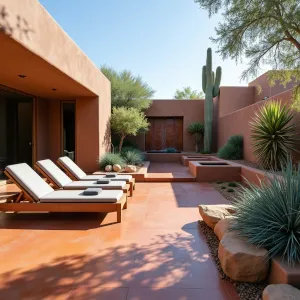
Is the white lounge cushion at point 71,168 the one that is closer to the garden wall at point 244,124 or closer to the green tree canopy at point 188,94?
the garden wall at point 244,124

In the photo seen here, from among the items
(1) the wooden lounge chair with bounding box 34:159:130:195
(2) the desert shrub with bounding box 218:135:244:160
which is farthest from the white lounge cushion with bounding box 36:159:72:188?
(2) the desert shrub with bounding box 218:135:244:160

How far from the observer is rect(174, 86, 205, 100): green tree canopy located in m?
43.3

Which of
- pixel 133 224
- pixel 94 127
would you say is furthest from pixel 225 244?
pixel 94 127

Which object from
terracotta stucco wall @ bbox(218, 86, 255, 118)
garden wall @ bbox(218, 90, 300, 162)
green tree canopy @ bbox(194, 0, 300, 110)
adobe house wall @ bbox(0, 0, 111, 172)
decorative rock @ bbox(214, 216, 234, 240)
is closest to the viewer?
decorative rock @ bbox(214, 216, 234, 240)

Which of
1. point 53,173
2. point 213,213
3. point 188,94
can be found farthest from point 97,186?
point 188,94

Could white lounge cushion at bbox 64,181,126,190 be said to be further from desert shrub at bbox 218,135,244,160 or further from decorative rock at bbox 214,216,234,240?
desert shrub at bbox 218,135,244,160

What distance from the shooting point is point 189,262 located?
126 inches

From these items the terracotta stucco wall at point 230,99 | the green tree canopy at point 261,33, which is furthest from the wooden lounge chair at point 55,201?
the terracotta stucco wall at point 230,99

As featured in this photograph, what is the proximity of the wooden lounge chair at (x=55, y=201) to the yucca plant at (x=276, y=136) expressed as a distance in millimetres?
4970

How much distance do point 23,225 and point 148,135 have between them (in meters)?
13.1

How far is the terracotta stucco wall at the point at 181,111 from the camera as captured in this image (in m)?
16.9

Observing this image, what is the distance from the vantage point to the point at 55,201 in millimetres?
4730

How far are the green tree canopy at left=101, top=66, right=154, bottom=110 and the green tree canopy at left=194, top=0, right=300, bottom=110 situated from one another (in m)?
8.86

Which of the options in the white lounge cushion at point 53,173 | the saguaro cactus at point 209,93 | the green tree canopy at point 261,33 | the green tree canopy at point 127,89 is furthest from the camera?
the saguaro cactus at point 209,93
